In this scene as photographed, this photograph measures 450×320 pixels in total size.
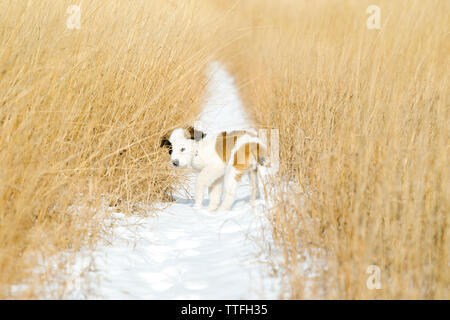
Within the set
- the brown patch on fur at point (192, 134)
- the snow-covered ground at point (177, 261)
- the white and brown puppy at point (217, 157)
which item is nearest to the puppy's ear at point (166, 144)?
the white and brown puppy at point (217, 157)

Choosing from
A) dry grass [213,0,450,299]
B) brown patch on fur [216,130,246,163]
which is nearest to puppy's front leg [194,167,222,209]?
brown patch on fur [216,130,246,163]

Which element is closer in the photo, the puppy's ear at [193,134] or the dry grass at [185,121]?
the dry grass at [185,121]

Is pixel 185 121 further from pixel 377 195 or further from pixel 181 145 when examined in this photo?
pixel 377 195

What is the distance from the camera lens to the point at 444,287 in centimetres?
201

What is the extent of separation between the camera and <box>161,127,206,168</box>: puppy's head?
11.8 feet

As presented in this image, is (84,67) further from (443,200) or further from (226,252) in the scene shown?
(443,200)

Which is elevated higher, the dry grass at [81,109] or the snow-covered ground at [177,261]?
the dry grass at [81,109]

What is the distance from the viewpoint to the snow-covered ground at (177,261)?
2.31 metres

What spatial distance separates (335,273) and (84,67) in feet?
7.14

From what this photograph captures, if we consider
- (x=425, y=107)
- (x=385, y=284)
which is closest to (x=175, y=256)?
(x=385, y=284)

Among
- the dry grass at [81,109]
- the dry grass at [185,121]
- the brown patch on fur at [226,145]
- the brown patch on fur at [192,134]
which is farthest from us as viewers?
the brown patch on fur at [226,145]

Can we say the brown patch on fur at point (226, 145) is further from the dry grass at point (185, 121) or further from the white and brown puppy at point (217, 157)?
the dry grass at point (185, 121)

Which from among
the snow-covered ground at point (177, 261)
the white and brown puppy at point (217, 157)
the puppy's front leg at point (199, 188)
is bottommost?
the snow-covered ground at point (177, 261)

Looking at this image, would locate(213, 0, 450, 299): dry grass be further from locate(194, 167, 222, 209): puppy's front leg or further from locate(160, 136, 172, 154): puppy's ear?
locate(160, 136, 172, 154): puppy's ear
